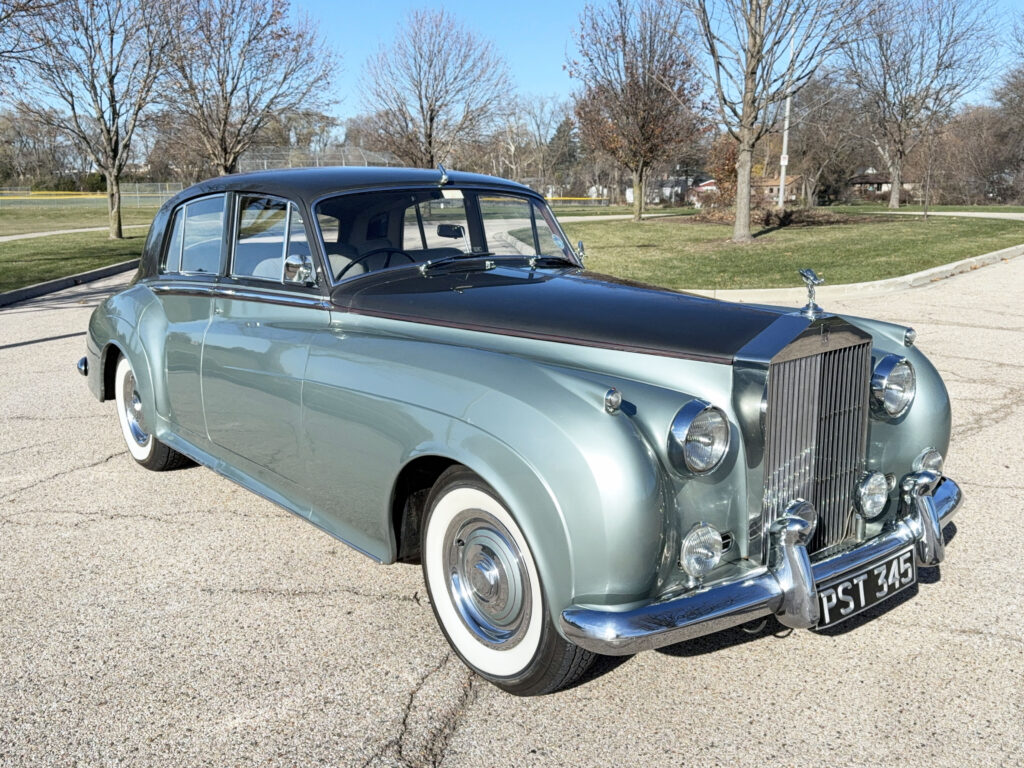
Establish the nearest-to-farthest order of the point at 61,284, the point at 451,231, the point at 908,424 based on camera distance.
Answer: the point at 908,424, the point at 451,231, the point at 61,284

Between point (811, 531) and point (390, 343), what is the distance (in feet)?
5.21

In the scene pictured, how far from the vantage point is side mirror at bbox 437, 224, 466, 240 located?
3.95m

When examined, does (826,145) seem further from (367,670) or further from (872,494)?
(367,670)

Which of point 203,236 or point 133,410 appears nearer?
point 203,236

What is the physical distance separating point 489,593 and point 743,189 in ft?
58.8

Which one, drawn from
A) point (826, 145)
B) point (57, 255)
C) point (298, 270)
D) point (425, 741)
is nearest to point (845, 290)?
point (298, 270)

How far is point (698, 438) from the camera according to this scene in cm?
252

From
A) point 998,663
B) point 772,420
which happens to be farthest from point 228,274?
point 998,663

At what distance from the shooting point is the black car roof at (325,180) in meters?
3.75

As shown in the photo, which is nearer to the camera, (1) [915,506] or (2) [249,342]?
(1) [915,506]

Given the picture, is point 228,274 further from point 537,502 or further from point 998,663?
point 998,663

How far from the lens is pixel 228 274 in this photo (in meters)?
4.06

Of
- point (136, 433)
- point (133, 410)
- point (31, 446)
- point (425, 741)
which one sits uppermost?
point (133, 410)

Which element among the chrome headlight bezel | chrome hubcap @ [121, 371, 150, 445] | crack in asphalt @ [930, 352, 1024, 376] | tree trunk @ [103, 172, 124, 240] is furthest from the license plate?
tree trunk @ [103, 172, 124, 240]
